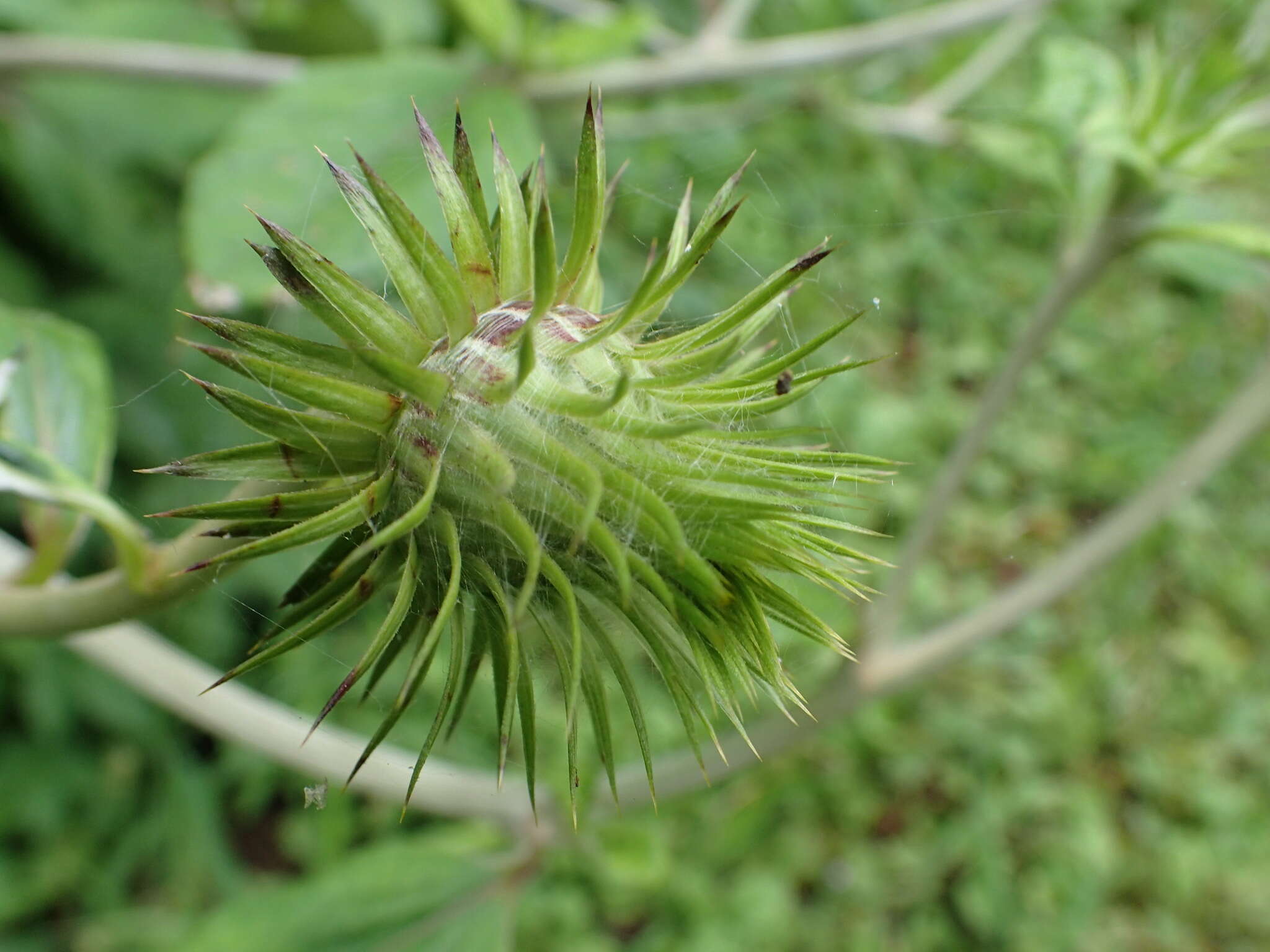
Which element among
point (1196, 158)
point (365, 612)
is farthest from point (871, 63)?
point (365, 612)

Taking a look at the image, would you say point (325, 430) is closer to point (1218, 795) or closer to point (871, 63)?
point (871, 63)

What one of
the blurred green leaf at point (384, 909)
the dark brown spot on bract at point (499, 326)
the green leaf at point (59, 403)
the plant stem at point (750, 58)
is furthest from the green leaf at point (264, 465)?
the plant stem at point (750, 58)

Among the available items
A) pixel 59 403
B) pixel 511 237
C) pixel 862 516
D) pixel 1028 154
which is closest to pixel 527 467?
pixel 511 237

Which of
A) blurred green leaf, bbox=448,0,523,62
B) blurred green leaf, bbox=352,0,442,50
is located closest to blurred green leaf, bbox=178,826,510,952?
blurred green leaf, bbox=448,0,523,62

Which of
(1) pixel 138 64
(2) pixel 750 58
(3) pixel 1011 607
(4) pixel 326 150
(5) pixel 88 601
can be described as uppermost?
(2) pixel 750 58

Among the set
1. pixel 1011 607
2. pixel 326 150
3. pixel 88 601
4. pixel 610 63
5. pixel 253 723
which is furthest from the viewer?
pixel 610 63

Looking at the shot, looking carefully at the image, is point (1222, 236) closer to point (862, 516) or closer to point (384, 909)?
point (862, 516)

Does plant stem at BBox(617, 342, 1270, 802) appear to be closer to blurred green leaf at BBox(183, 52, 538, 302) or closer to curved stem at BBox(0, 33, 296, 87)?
blurred green leaf at BBox(183, 52, 538, 302)
